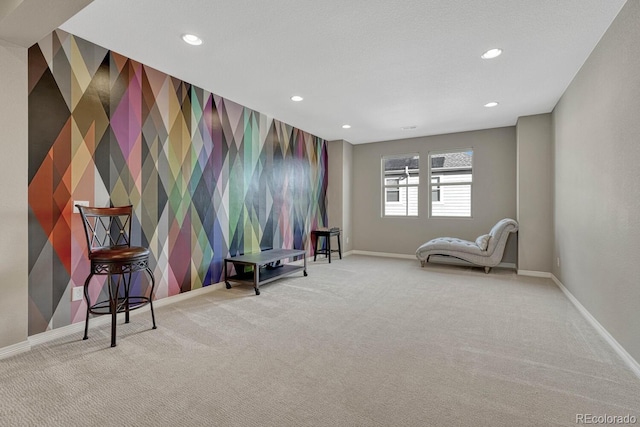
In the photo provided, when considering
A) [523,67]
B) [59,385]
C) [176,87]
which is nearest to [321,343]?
[59,385]

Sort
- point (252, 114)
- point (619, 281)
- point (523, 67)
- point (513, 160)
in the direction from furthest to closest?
1. point (513, 160)
2. point (252, 114)
3. point (523, 67)
4. point (619, 281)

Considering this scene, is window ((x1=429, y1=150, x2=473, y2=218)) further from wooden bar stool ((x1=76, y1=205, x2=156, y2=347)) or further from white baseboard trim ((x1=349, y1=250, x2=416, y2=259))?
wooden bar stool ((x1=76, y1=205, x2=156, y2=347))

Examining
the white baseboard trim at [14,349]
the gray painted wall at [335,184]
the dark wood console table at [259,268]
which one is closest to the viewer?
the white baseboard trim at [14,349]

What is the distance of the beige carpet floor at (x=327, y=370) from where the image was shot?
1564mm

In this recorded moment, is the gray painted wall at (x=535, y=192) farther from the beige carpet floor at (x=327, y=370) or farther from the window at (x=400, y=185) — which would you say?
the window at (x=400, y=185)

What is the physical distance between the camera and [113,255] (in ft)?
7.49

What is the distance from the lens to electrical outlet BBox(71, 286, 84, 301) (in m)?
2.53

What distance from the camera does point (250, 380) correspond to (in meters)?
1.86

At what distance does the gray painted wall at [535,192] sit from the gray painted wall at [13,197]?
5.99 metres

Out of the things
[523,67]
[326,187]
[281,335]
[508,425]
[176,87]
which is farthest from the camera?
[326,187]

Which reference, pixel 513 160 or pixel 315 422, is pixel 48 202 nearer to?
pixel 315 422

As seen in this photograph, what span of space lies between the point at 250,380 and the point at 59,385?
1.12 meters

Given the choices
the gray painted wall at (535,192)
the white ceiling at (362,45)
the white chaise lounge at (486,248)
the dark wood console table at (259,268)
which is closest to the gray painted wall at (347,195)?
the white chaise lounge at (486,248)

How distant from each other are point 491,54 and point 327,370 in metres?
3.10
